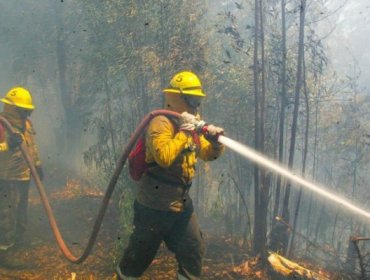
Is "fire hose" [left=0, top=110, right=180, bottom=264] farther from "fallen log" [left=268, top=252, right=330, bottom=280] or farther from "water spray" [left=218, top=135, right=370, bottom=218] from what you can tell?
"fallen log" [left=268, top=252, right=330, bottom=280]

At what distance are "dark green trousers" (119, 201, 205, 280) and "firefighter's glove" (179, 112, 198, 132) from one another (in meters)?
0.89

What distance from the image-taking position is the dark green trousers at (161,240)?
12.7 feet

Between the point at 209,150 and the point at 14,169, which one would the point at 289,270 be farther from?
the point at 14,169

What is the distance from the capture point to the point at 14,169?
6730mm

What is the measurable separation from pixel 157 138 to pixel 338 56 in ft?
158

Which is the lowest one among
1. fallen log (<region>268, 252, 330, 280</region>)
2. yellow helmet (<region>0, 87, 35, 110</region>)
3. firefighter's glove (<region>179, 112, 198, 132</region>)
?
fallen log (<region>268, 252, 330, 280</region>)

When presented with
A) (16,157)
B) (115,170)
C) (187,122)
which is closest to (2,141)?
(16,157)

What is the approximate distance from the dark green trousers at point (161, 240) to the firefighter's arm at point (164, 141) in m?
0.66

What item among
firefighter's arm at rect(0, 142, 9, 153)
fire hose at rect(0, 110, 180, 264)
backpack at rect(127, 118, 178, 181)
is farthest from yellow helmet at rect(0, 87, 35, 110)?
backpack at rect(127, 118, 178, 181)

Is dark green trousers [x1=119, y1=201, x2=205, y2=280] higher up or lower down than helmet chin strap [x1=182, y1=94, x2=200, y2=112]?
lower down

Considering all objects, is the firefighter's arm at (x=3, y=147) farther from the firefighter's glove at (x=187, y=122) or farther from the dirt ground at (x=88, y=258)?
the firefighter's glove at (x=187, y=122)

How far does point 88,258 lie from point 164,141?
12.7ft

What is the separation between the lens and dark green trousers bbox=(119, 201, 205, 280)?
388 centimetres

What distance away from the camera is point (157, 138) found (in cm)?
360
